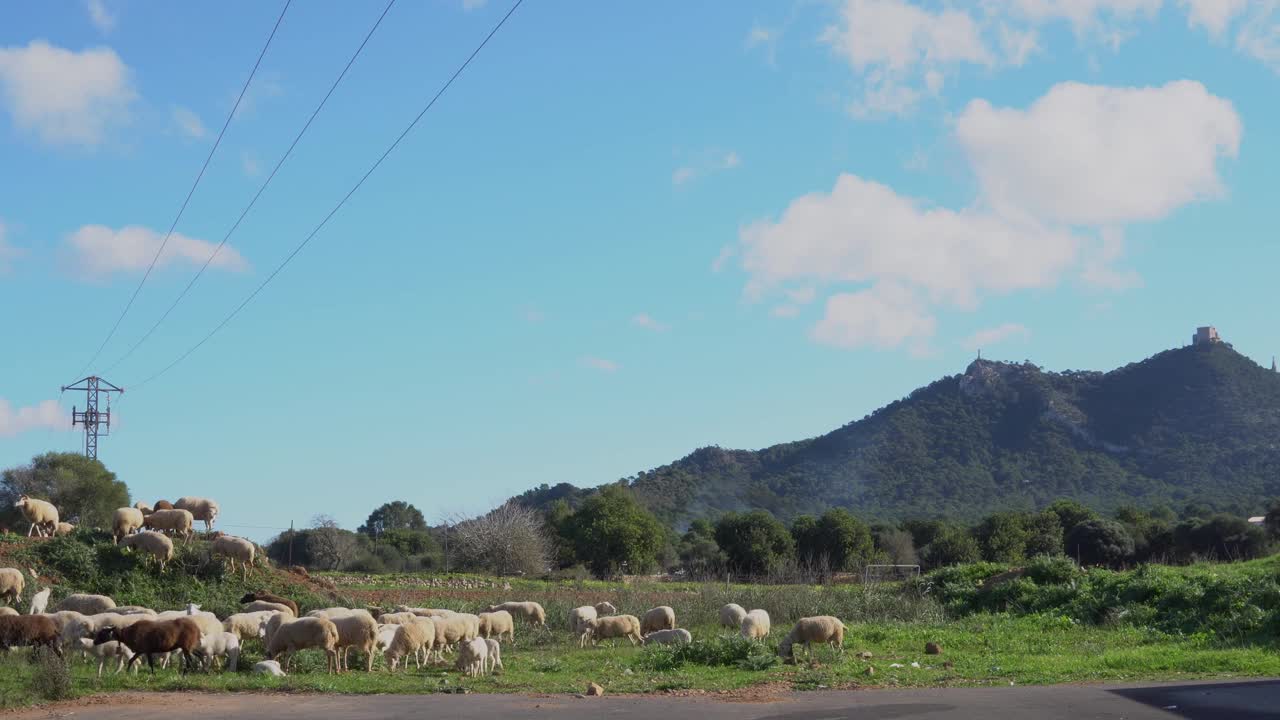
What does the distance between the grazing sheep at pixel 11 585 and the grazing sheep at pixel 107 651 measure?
6.31m

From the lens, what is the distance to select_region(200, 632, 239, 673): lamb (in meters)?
21.9

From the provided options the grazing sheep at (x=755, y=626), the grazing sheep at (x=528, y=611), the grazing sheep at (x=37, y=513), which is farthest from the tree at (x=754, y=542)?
the grazing sheep at (x=37, y=513)

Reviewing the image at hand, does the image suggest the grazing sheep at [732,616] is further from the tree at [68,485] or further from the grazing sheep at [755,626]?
the tree at [68,485]

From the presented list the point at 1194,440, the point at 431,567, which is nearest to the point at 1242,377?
the point at 1194,440

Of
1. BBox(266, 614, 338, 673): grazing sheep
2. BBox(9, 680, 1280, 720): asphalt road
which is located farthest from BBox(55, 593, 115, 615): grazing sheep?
BBox(9, 680, 1280, 720): asphalt road

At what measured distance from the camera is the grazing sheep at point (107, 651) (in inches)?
855

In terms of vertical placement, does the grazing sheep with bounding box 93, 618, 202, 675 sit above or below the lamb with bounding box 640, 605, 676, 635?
above

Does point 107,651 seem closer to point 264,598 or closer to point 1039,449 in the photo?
point 264,598

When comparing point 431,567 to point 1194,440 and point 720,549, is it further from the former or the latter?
point 1194,440

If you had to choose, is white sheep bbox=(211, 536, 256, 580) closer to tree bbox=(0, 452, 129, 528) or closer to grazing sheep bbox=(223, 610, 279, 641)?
grazing sheep bbox=(223, 610, 279, 641)

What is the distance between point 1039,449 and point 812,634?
330ft

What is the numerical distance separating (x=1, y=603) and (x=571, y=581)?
32.7 meters

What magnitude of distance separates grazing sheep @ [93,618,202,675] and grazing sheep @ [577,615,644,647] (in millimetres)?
10098

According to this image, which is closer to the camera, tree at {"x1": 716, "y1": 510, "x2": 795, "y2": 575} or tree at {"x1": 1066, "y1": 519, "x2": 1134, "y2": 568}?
tree at {"x1": 1066, "y1": 519, "x2": 1134, "y2": 568}
